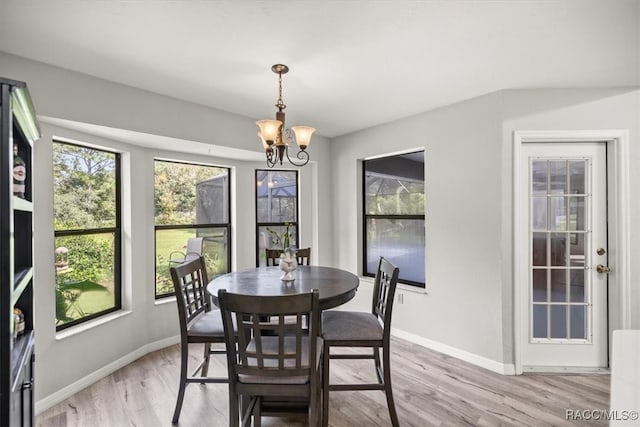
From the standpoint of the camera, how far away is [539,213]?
9.74 feet

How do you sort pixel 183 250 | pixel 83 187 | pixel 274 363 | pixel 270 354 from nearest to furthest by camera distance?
1. pixel 270 354
2. pixel 274 363
3. pixel 83 187
4. pixel 183 250

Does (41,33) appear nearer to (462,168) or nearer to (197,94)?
(197,94)

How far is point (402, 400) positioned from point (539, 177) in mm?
2275

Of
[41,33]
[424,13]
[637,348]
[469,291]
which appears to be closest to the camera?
[637,348]

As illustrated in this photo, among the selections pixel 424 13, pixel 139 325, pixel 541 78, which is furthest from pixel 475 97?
pixel 139 325

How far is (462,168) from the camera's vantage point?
3.17 m

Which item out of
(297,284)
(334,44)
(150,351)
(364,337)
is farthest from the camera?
(150,351)

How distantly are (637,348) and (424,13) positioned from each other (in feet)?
5.81

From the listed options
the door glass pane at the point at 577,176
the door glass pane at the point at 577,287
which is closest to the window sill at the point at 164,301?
the door glass pane at the point at 577,287

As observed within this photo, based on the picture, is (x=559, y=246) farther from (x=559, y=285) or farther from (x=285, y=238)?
(x=285, y=238)

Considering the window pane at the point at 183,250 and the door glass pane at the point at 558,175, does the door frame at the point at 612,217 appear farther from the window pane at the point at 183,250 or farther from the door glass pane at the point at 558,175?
the window pane at the point at 183,250

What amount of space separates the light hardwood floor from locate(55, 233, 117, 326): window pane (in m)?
0.64

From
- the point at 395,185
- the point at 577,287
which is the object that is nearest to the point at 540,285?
the point at 577,287

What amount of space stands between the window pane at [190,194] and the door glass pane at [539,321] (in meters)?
3.49
